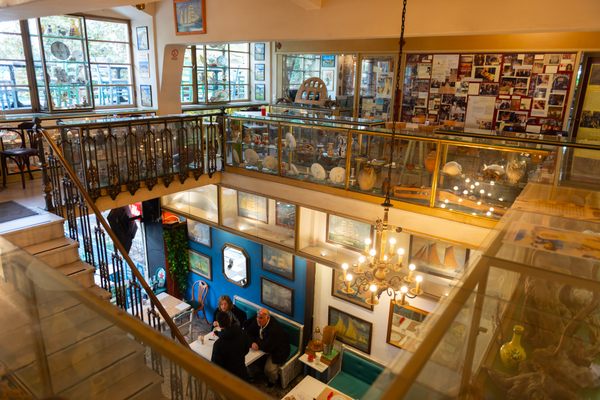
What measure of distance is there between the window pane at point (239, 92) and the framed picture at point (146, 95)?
8.84 feet

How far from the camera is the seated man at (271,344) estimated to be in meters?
7.77

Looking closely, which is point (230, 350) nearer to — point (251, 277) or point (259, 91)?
point (251, 277)

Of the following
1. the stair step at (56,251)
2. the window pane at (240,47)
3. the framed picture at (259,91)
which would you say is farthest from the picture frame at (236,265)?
the window pane at (240,47)

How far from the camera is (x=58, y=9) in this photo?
4.98m

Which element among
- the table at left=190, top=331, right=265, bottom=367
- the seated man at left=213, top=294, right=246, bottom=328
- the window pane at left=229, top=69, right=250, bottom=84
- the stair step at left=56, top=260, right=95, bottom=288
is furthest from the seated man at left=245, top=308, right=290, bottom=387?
the window pane at left=229, top=69, right=250, bottom=84

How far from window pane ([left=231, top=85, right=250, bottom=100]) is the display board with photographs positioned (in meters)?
4.71

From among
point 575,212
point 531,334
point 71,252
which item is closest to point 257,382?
point 71,252

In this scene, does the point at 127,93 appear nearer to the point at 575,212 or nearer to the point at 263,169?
the point at 263,169

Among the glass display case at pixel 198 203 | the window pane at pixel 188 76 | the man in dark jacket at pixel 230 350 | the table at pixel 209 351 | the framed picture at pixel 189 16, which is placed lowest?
the table at pixel 209 351

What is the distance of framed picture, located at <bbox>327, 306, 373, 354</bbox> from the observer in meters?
7.81

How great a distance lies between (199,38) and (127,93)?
2.61 m

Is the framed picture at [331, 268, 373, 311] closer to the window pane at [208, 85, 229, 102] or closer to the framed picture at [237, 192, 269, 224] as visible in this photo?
the framed picture at [237, 192, 269, 224]

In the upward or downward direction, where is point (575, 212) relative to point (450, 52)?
downward

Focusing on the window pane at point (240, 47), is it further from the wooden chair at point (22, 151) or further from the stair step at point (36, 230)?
the stair step at point (36, 230)
